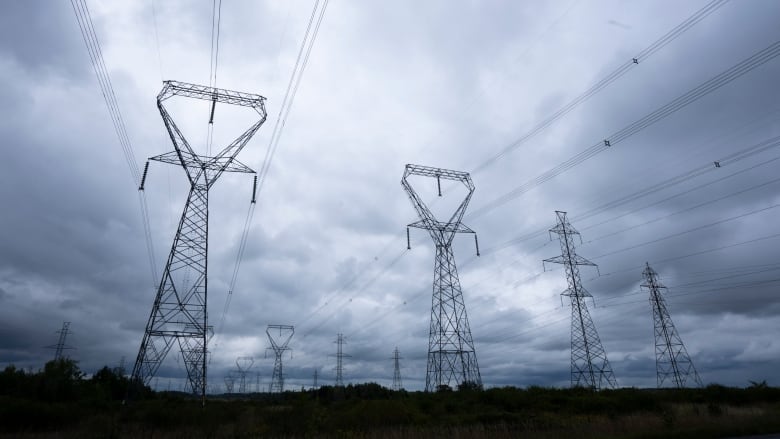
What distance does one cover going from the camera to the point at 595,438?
1969 centimetres

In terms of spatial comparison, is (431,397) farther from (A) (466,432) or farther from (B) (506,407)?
(A) (466,432)

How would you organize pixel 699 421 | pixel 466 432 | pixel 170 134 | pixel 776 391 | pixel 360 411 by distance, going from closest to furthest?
1. pixel 466 432
2. pixel 699 421
3. pixel 170 134
4. pixel 360 411
5. pixel 776 391

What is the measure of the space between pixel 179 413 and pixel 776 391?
194ft

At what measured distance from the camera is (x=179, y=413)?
2956 centimetres

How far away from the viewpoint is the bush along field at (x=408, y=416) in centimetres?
2203

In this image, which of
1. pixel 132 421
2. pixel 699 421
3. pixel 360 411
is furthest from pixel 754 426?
pixel 132 421

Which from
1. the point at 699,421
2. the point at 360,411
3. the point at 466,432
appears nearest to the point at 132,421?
the point at 360,411

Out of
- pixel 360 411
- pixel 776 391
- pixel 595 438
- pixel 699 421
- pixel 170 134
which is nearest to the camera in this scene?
pixel 595 438

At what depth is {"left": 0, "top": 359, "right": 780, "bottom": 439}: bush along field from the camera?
2203 cm

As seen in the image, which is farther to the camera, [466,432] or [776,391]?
[776,391]

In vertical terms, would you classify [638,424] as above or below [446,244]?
below

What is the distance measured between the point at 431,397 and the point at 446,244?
13974 mm

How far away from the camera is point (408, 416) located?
1172 inches

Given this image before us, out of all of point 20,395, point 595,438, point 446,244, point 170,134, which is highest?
point 170,134
